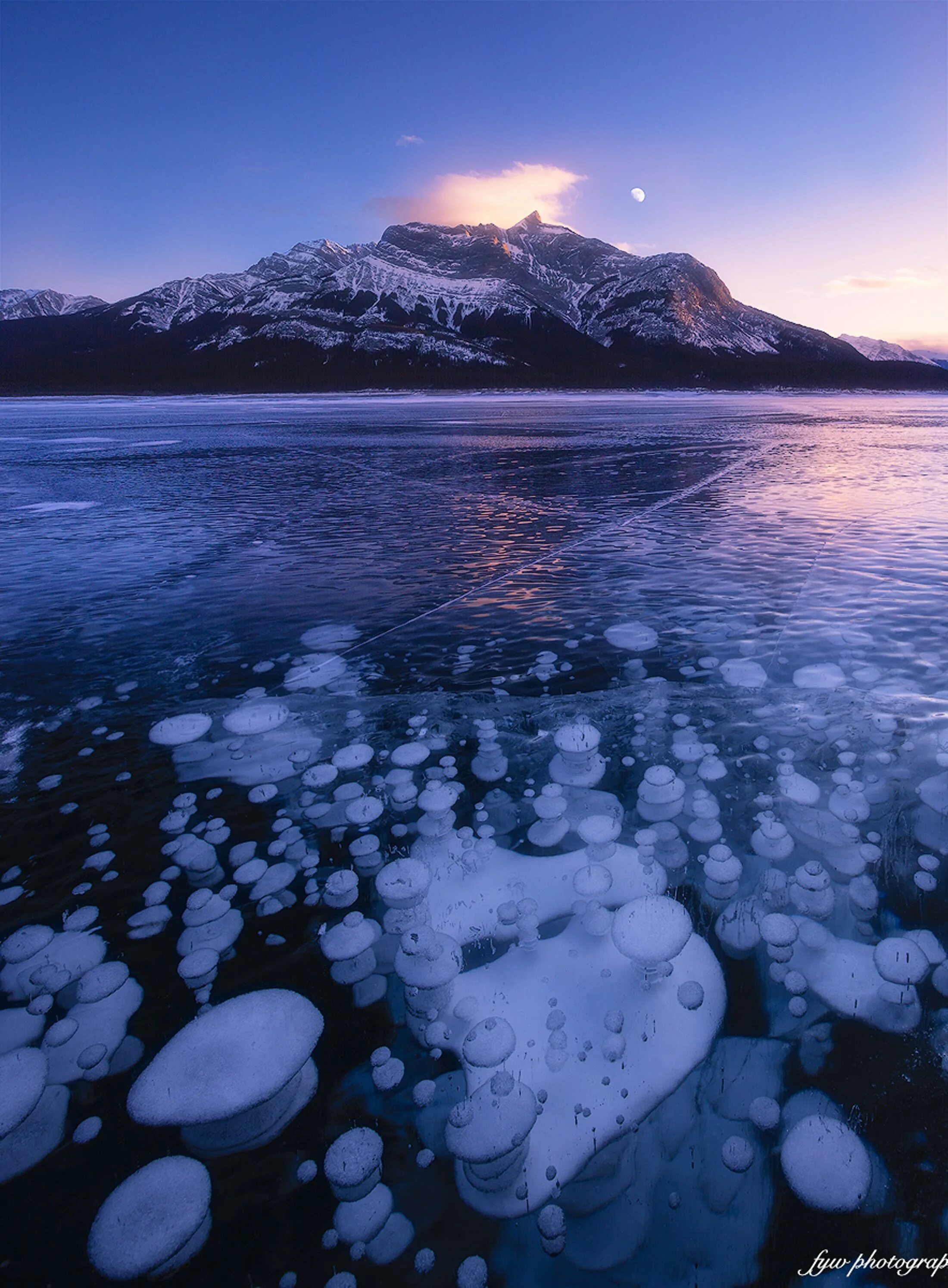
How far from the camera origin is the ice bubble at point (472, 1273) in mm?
2027

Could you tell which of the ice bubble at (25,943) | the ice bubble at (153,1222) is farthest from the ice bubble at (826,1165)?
the ice bubble at (25,943)

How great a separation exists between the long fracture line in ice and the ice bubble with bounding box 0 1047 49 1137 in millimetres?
4074

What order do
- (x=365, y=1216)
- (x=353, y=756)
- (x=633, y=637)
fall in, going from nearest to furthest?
(x=365, y=1216), (x=353, y=756), (x=633, y=637)

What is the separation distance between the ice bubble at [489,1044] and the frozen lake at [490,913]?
2cm

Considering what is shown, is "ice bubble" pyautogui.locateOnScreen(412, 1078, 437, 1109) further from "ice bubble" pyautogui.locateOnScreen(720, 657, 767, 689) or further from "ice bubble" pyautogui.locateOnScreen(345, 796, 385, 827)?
"ice bubble" pyautogui.locateOnScreen(720, 657, 767, 689)

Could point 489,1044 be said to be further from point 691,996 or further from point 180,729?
point 180,729

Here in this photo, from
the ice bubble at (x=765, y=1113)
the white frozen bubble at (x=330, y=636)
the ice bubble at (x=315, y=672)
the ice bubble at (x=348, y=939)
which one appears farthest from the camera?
the white frozen bubble at (x=330, y=636)

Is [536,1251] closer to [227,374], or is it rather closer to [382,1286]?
[382,1286]

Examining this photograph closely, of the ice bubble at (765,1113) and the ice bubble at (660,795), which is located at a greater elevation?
the ice bubble at (660,795)

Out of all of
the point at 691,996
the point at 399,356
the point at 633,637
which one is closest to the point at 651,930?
the point at 691,996

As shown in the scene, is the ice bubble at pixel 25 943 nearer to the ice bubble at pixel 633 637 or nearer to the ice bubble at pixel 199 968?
the ice bubble at pixel 199 968

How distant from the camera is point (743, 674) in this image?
5.60 m

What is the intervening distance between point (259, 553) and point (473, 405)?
51.6 m

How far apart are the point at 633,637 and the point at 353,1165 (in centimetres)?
506
